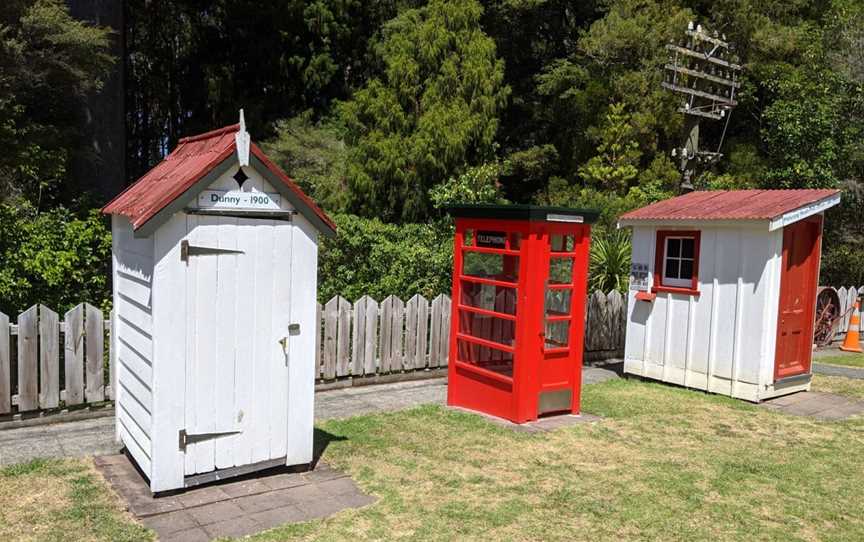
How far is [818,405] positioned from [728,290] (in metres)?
1.86

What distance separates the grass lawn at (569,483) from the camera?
4.82 m

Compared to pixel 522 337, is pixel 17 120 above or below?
above

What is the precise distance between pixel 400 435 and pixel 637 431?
2.58 metres

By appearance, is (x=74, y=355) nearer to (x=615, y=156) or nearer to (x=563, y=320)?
(x=563, y=320)

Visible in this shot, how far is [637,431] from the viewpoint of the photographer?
7355mm

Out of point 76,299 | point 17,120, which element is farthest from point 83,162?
point 76,299

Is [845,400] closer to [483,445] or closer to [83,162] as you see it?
[483,445]

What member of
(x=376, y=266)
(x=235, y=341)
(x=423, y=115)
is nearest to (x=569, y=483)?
(x=235, y=341)

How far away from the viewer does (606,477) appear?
5.92 m

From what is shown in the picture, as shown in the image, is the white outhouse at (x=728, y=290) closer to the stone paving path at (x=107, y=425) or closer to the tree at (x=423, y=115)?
the stone paving path at (x=107, y=425)

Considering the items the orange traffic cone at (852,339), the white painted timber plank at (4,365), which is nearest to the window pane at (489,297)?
the white painted timber plank at (4,365)

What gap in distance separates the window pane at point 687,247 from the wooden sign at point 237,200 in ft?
20.6

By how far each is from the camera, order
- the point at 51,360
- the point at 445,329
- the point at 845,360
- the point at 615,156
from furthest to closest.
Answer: the point at 615,156
the point at 845,360
the point at 445,329
the point at 51,360

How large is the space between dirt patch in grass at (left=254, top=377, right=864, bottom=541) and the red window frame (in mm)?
1828
